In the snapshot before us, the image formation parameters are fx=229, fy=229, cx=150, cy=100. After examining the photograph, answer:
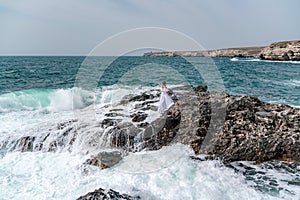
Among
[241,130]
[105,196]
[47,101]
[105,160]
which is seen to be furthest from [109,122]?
[47,101]

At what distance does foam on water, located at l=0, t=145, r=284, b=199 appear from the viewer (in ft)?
17.4

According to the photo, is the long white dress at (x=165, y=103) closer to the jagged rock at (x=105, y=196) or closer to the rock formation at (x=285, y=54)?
the jagged rock at (x=105, y=196)

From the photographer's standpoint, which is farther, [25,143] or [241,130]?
[25,143]

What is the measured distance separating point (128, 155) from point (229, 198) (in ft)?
10.9

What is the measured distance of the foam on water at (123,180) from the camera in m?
5.31

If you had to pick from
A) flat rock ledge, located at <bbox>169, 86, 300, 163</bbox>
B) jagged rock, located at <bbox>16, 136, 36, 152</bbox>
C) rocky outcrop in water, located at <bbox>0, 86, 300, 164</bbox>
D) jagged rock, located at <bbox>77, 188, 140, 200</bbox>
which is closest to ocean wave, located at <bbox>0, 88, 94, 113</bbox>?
jagged rock, located at <bbox>16, 136, 36, 152</bbox>

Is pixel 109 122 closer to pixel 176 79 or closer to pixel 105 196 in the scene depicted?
pixel 105 196

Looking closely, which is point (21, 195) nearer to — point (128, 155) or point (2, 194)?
point (2, 194)

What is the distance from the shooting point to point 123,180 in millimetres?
5816

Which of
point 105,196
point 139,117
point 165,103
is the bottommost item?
point 105,196

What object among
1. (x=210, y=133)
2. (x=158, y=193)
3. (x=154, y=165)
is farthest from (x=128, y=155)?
(x=210, y=133)

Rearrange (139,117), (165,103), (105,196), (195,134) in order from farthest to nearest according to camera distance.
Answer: (165,103) → (139,117) → (195,134) → (105,196)

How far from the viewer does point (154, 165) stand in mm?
6617

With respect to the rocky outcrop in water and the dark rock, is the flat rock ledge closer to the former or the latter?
the rocky outcrop in water
